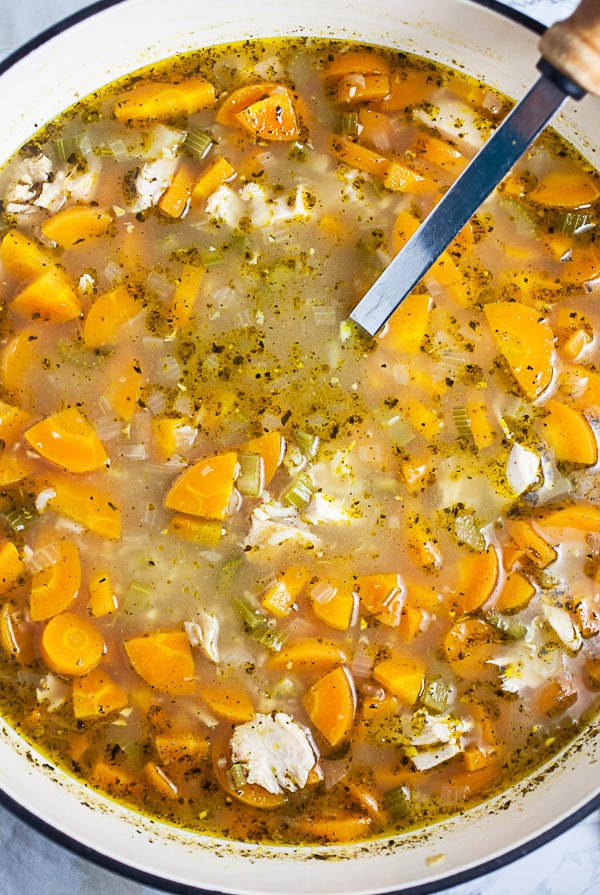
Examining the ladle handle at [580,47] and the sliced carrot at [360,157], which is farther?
the sliced carrot at [360,157]

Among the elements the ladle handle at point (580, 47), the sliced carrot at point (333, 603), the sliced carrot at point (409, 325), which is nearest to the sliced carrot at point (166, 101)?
the sliced carrot at point (409, 325)

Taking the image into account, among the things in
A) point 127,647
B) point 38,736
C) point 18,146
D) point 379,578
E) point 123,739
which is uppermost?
point 18,146

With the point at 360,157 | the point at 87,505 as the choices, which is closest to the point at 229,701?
the point at 87,505

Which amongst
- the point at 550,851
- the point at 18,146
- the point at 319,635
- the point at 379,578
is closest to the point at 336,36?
the point at 18,146

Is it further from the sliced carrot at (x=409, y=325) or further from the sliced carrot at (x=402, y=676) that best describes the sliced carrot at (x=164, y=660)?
the sliced carrot at (x=409, y=325)

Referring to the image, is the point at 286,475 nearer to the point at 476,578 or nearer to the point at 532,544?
the point at 476,578

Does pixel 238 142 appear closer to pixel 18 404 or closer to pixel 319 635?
pixel 18 404

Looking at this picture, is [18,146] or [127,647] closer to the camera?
[127,647]

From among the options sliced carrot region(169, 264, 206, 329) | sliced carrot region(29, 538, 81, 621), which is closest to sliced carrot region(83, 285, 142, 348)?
sliced carrot region(169, 264, 206, 329)
